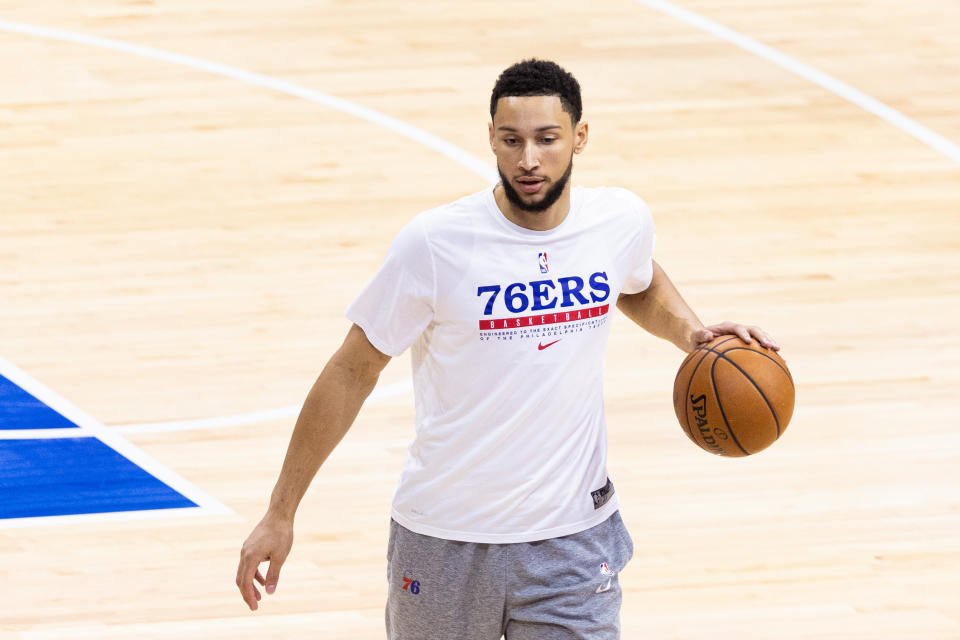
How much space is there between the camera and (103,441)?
7.15 meters

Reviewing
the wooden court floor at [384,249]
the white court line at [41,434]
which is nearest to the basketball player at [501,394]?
the wooden court floor at [384,249]

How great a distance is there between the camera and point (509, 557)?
13.5ft

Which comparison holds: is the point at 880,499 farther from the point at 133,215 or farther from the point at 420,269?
the point at 133,215

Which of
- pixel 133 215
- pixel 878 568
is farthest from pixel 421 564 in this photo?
pixel 133 215

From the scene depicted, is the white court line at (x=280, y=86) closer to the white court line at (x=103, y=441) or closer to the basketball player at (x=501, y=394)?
the white court line at (x=103, y=441)

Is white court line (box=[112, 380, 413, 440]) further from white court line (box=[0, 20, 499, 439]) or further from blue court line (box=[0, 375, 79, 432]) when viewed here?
white court line (box=[0, 20, 499, 439])

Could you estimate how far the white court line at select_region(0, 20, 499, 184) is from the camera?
10312mm

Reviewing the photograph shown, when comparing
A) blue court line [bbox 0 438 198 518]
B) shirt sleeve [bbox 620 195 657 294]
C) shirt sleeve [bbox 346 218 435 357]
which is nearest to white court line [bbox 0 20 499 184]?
blue court line [bbox 0 438 198 518]

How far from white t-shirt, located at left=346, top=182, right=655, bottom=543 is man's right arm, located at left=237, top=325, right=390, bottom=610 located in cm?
8

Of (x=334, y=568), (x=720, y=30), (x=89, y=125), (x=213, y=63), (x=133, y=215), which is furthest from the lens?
(x=720, y=30)

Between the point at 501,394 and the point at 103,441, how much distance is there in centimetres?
349

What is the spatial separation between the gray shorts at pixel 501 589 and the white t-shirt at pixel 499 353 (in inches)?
1.5

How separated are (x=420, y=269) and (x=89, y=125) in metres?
7.09

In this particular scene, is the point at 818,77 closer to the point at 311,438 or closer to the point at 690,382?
the point at 690,382
